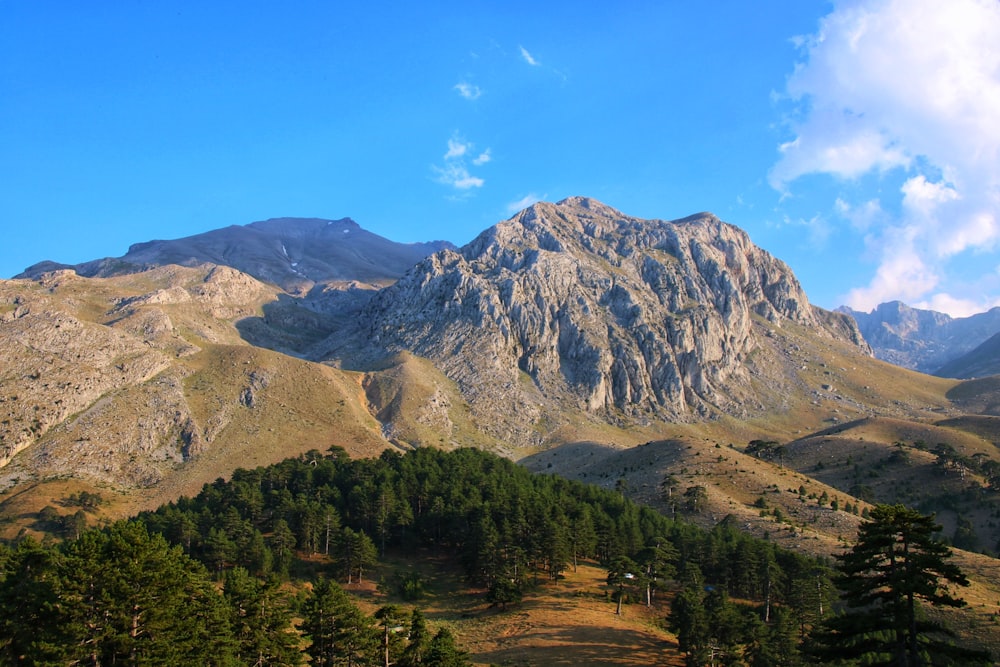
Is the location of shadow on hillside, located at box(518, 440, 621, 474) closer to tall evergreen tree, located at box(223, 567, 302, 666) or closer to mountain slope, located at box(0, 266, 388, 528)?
mountain slope, located at box(0, 266, 388, 528)

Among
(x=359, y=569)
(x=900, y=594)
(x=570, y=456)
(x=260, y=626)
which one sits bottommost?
(x=359, y=569)

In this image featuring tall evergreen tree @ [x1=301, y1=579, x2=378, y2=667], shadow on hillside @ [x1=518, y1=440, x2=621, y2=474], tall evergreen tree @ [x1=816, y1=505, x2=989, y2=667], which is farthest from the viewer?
shadow on hillside @ [x1=518, y1=440, x2=621, y2=474]

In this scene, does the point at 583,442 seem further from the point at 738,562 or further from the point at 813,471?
the point at 738,562

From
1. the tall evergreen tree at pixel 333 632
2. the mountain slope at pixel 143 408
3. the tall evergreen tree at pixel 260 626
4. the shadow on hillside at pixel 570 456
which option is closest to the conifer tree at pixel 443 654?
the tall evergreen tree at pixel 333 632

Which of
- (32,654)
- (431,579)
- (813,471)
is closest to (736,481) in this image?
(813,471)

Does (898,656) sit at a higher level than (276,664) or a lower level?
higher

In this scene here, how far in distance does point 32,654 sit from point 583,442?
160 meters

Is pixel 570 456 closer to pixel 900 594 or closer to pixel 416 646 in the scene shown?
pixel 416 646

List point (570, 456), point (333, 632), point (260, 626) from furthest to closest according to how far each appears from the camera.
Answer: point (570, 456)
point (333, 632)
point (260, 626)

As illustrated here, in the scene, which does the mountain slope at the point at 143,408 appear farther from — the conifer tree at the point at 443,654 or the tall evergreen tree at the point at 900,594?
the tall evergreen tree at the point at 900,594

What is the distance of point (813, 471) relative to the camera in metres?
151

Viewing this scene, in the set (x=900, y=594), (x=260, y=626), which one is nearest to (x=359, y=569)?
(x=260, y=626)

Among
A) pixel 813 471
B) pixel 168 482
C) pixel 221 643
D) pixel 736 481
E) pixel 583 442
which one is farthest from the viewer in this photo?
pixel 583 442

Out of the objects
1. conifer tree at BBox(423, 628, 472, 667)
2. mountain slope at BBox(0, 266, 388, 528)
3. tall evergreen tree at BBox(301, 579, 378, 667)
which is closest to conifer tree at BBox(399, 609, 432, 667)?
conifer tree at BBox(423, 628, 472, 667)
